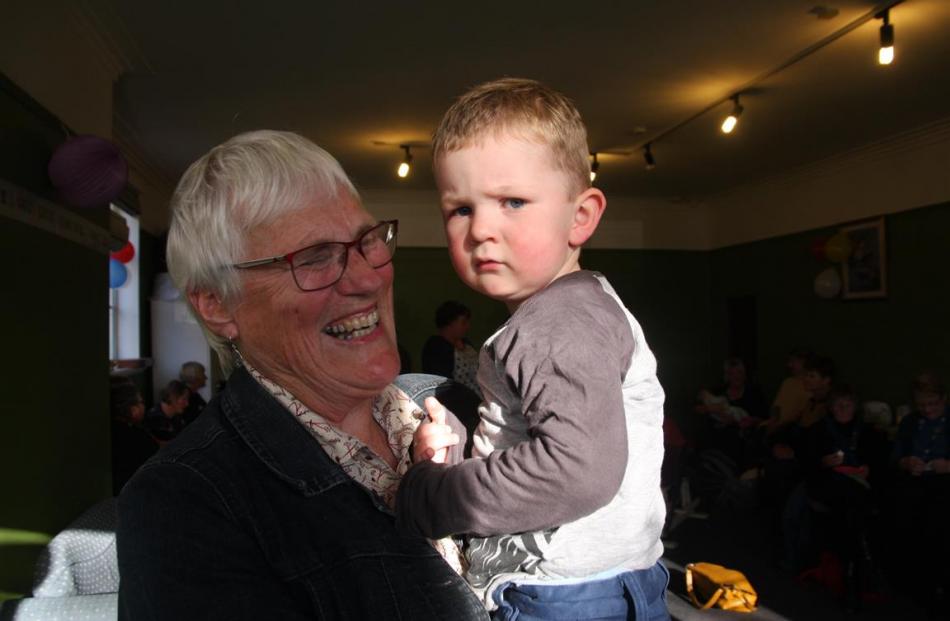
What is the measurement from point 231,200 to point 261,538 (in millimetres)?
481

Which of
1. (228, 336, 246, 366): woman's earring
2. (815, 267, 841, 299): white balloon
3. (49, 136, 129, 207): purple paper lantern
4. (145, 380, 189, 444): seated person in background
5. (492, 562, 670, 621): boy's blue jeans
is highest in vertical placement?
(49, 136, 129, 207): purple paper lantern

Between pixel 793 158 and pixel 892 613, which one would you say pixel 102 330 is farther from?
pixel 793 158

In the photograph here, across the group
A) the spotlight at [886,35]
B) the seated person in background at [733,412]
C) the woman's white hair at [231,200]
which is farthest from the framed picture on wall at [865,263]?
the woman's white hair at [231,200]

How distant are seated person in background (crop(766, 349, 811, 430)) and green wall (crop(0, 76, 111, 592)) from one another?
218 inches

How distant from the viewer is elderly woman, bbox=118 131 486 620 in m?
0.90

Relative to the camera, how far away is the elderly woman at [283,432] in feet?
2.94

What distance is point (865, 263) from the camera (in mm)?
7211

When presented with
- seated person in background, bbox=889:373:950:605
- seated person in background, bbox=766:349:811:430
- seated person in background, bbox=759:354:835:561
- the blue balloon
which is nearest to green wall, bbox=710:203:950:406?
seated person in background, bbox=766:349:811:430

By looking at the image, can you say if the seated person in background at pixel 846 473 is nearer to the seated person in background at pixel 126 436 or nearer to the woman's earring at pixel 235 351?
the seated person in background at pixel 126 436

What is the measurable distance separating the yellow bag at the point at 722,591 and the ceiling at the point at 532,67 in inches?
124

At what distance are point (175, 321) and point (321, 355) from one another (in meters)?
7.43

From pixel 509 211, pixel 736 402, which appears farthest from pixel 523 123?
pixel 736 402

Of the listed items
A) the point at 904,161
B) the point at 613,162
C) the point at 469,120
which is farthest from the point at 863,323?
the point at 469,120

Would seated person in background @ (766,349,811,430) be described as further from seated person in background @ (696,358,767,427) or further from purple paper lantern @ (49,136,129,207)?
purple paper lantern @ (49,136,129,207)
